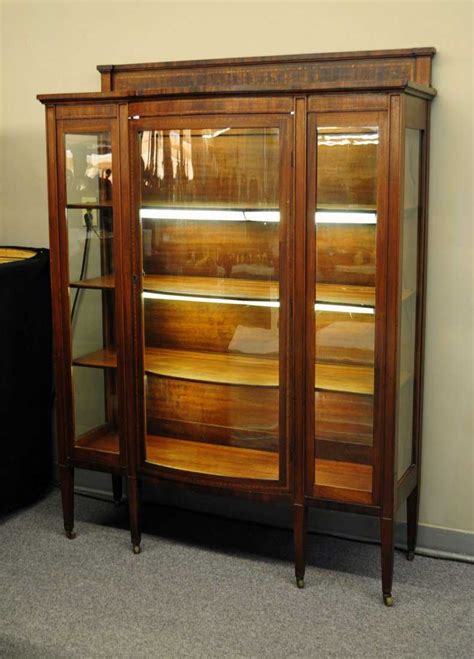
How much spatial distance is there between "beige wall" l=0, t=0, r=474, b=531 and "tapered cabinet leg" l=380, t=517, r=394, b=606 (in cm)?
34

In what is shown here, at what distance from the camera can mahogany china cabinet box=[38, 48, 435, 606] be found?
2312 millimetres

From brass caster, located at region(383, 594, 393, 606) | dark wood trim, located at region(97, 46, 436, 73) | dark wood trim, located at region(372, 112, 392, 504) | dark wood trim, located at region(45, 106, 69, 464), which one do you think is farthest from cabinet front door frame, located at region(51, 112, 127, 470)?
brass caster, located at region(383, 594, 393, 606)

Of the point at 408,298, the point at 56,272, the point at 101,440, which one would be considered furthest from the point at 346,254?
the point at 101,440

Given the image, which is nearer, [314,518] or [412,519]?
[412,519]

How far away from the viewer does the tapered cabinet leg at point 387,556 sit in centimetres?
237

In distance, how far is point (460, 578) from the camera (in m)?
2.51

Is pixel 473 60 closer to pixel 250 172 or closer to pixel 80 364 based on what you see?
pixel 250 172

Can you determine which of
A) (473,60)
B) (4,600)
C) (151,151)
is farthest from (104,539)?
(473,60)

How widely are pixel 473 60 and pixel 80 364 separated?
4.78 feet

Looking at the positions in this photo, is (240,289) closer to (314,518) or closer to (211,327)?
(211,327)

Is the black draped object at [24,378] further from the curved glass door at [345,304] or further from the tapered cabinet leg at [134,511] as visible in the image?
the curved glass door at [345,304]

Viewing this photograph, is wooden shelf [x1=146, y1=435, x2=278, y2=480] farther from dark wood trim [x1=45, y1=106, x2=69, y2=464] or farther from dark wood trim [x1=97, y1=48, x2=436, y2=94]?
dark wood trim [x1=97, y1=48, x2=436, y2=94]

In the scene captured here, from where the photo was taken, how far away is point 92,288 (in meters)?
2.68

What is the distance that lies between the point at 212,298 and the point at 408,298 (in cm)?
56
